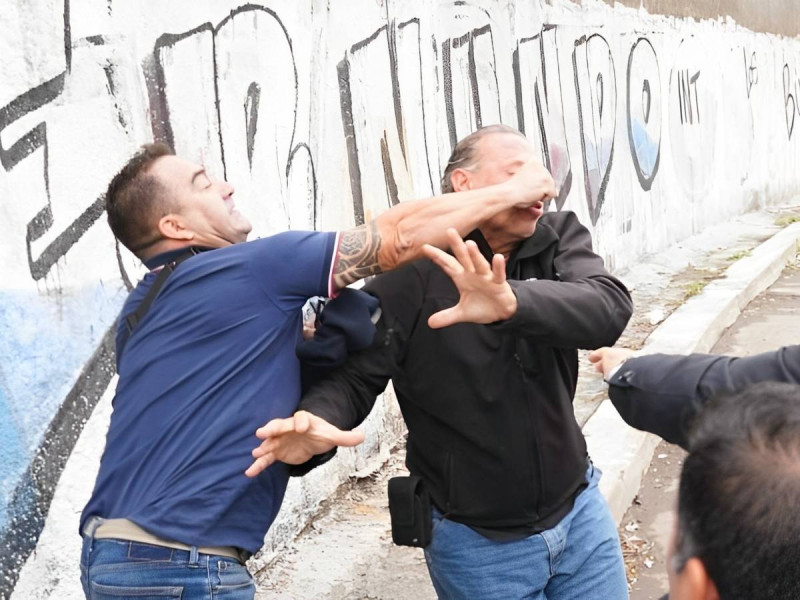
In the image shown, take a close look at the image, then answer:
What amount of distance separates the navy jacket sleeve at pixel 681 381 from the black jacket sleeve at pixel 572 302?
0.78 feet

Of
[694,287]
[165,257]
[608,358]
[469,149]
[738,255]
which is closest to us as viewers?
[608,358]

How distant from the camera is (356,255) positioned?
199 centimetres

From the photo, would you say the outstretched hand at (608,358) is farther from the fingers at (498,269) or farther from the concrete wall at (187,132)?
the concrete wall at (187,132)

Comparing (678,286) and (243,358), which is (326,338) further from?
(678,286)

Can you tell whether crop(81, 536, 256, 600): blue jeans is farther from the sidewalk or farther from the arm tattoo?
the sidewalk

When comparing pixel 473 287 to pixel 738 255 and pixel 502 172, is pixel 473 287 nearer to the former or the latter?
pixel 502 172

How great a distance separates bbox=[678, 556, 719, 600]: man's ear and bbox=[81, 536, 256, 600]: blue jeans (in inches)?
41.9

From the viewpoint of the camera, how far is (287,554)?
12.3 ft

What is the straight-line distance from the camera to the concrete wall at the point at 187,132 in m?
2.70

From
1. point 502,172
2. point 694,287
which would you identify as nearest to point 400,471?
point 502,172

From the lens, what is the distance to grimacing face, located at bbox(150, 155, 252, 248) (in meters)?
2.13

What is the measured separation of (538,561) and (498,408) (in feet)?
1.24

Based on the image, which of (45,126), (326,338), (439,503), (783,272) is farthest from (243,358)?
(783,272)

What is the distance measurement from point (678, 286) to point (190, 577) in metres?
7.46
